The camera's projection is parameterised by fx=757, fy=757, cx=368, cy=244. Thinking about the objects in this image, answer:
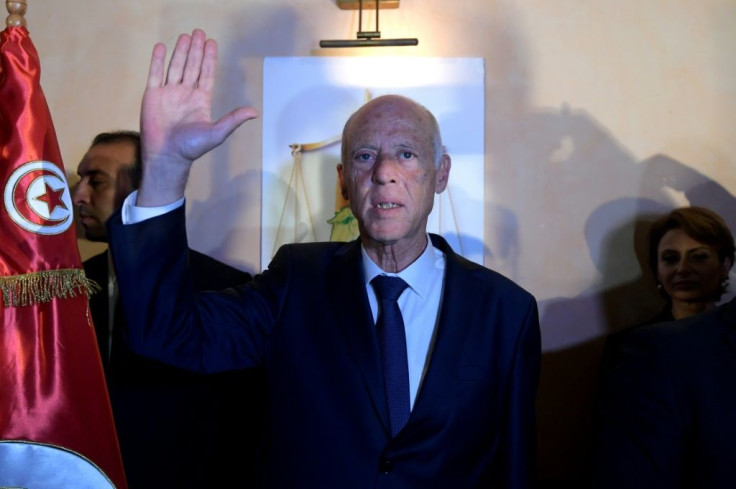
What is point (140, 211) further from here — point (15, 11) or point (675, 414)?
point (675, 414)

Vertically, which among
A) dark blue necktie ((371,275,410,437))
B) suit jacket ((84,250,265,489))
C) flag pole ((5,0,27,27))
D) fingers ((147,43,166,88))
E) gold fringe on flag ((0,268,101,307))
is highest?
flag pole ((5,0,27,27))

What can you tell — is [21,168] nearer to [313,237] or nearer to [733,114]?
[313,237]

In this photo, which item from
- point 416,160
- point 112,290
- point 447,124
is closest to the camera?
point 416,160

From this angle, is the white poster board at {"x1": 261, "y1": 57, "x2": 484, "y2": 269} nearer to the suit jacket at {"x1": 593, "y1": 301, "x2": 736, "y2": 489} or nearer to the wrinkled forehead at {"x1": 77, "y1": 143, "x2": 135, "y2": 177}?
the wrinkled forehead at {"x1": 77, "y1": 143, "x2": 135, "y2": 177}

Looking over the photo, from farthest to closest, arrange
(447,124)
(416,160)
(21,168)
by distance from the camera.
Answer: (447,124) < (416,160) < (21,168)

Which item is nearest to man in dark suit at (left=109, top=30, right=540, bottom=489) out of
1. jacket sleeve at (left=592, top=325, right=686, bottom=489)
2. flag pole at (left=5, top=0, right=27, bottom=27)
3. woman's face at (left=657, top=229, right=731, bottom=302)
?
jacket sleeve at (left=592, top=325, right=686, bottom=489)

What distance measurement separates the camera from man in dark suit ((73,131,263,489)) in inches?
76.2

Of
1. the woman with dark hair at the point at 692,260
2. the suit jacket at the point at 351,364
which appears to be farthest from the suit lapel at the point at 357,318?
the woman with dark hair at the point at 692,260

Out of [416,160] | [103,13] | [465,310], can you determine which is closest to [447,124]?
[416,160]

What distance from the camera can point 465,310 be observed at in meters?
1.49

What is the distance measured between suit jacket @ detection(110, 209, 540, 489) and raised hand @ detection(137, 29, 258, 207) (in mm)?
72

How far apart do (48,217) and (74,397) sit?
34 cm

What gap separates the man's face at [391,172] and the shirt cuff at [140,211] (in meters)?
0.41

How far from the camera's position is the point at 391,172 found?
58.7 inches
